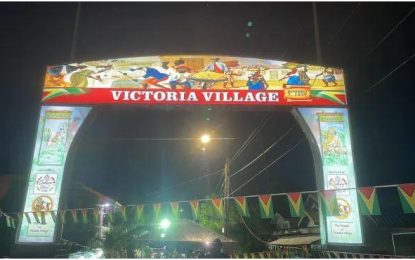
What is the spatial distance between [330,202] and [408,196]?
96.8 inches

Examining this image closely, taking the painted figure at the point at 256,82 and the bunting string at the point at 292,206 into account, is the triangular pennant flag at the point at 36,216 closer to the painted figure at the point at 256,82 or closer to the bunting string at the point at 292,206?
the bunting string at the point at 292,206

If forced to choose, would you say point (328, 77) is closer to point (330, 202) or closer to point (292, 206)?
point (330, 202)

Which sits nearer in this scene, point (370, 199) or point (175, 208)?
point (370, 199)

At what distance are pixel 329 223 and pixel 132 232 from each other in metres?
9.74

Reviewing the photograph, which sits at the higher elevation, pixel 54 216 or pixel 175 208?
pixel 175 208

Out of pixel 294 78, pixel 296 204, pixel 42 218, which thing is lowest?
pixel 42 218

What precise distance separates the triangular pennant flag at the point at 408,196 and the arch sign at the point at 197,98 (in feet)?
7.85

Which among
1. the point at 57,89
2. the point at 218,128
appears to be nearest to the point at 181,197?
the point at 218,128

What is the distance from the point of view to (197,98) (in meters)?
13.2

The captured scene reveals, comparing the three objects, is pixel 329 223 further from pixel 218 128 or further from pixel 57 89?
pixel 57 89

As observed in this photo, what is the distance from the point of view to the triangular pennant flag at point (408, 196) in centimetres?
945

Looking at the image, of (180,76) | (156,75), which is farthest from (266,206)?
(156,75)

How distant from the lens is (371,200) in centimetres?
1028

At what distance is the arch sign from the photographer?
1191 cm
